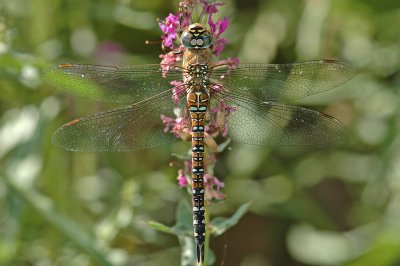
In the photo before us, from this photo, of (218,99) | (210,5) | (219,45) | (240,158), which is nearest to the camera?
(210,5)

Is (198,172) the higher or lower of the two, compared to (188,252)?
higher

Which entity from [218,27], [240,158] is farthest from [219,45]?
[240,158]

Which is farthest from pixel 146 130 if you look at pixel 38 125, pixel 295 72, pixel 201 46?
pixel 38 125

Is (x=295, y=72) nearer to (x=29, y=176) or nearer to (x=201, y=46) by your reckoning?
(x=201, y=46)

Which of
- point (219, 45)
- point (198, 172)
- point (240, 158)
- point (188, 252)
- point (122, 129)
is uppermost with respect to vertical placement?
point (219, 45)

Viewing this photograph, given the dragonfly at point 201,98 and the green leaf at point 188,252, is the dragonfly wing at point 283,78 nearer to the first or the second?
the dragonfly at point 201,98

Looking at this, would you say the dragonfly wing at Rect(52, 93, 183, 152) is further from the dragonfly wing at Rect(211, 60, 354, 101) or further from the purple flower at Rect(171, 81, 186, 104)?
the dragonfly wing at Rect(211, 60, 354, 101)

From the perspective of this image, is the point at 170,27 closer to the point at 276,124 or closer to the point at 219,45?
the point at 219,45
